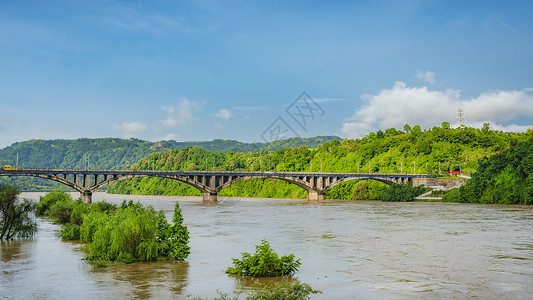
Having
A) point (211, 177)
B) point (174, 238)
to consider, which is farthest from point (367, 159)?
point (174, 238)

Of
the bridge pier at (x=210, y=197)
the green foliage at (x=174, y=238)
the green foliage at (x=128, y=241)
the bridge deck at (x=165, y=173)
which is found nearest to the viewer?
the green foliage at (x=128, y=241)

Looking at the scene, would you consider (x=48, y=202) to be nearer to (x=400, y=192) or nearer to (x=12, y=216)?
(x=12, y=216)

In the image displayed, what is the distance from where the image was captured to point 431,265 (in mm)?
25859

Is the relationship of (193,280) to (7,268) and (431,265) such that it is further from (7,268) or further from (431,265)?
(431,265)

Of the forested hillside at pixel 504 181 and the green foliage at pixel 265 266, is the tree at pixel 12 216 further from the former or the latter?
the forested hillside at pixel 504 181

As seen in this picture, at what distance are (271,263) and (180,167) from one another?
576 ft

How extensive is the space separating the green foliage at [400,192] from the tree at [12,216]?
9088 cm

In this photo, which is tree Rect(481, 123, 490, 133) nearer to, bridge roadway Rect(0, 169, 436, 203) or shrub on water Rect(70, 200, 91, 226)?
bridge roadway Rect(0, 169, 436, 203)

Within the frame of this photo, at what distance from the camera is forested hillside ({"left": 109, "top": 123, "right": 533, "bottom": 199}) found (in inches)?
5547

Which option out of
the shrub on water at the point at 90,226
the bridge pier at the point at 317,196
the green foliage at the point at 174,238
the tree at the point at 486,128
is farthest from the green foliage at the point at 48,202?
the tree at the point at 486,128

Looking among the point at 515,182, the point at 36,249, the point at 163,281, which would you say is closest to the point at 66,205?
the point at 36,249

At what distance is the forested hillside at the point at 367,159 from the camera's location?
141 metres

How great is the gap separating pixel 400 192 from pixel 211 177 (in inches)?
1731

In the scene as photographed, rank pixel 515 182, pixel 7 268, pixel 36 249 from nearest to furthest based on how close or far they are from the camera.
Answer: pixel 7 268
pixel 36 249
pixel 515 182
